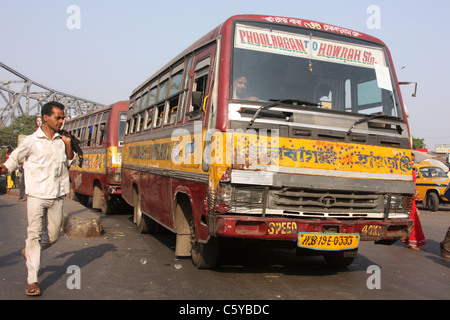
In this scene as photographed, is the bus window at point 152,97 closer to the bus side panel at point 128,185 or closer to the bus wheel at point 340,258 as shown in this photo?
the bus side panel at point 128,185

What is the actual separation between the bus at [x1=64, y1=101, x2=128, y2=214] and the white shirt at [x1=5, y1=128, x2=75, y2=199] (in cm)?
643

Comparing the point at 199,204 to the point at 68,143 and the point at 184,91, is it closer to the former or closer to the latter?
the point at 68,143

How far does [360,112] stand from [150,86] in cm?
461

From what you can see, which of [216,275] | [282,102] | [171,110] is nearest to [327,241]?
[216,275]

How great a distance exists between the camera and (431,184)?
59.3 ft

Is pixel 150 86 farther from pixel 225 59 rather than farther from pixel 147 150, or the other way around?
pixel 225 59

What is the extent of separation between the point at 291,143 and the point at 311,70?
1.10 metres

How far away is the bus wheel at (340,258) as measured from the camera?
6.15 metres

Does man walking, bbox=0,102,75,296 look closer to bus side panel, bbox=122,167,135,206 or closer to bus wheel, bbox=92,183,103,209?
bus side panel, bbox=122,167,135,206

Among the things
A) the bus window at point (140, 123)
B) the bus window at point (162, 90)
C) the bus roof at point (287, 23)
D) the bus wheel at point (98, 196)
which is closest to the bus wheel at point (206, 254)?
the bus roof at point (287, 23)

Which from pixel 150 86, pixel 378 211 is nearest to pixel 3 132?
pixel 150 86

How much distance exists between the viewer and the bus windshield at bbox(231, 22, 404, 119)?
5.21 m

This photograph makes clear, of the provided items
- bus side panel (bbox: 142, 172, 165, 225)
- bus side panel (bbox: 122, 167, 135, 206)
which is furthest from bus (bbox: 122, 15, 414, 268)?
bus side panel (bbox: 122, 167, 135, 206)

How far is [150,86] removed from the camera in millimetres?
8891
